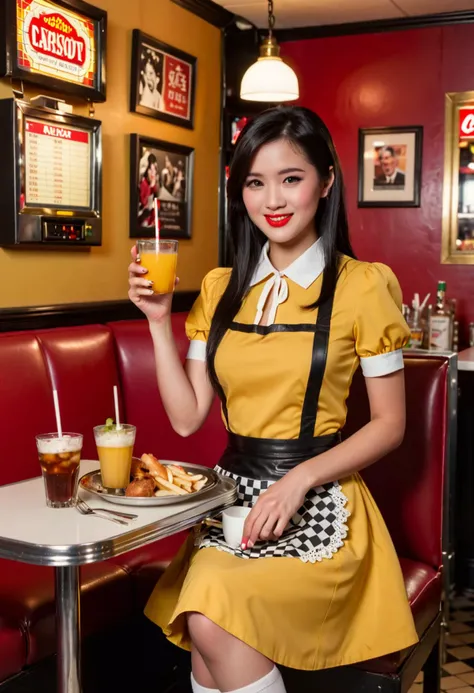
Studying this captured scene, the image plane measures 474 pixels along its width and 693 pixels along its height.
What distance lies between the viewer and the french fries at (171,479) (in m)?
1.83

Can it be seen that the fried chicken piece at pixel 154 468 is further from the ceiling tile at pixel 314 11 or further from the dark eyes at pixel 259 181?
the ceiling tile at pixel 314 11

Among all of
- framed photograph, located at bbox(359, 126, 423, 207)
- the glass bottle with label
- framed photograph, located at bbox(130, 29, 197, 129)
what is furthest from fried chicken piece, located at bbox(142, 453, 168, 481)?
framed photograph, located at bbox(359, 126, 423, 207)

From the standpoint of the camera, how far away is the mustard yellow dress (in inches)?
72.6

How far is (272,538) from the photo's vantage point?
188 centimetres

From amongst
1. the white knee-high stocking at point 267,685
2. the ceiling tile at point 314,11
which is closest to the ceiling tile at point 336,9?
the ceiling tile at point 314,11

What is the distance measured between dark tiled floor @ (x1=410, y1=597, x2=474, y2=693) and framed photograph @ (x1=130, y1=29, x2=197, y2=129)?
106 inches

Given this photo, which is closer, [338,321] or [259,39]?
[338,321]

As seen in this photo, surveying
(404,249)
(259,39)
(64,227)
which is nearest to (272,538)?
(64,227)

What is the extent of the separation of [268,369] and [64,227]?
5.18ft

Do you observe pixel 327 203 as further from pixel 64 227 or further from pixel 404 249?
pixel 404 249

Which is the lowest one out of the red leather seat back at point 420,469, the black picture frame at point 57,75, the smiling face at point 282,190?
the red leather seat back at point 420,469

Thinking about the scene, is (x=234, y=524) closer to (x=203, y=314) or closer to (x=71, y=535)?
(x=71, y=535)

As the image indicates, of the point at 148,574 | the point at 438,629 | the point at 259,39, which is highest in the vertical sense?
the point at 259,39

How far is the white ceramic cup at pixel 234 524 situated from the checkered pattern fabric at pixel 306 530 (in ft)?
0.08
